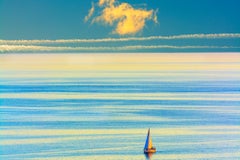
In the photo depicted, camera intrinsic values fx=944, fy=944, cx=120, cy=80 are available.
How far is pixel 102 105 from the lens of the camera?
64.9m

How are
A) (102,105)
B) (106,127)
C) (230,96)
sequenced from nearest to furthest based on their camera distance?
(106,127) < (102,105) < (230,96)

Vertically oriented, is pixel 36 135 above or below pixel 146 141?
above

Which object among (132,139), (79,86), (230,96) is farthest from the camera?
(79,86)

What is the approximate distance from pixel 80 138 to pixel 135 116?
10.7m

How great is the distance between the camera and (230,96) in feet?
242

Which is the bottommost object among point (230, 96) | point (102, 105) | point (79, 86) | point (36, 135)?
point (36, 135)

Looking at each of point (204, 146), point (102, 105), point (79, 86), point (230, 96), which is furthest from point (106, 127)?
point (79, 86)

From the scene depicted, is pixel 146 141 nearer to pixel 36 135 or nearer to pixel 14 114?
pixel 36 135

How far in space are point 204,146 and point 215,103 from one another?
76.5 feet

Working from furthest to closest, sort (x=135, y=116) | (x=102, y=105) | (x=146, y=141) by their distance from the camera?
(x=102, y=105) → (x=135, y=116) → (x=146, y=141)

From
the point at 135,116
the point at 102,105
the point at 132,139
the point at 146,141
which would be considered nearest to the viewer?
the point at 146,141

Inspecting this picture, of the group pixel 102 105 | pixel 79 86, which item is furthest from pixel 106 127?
pixel 79 86

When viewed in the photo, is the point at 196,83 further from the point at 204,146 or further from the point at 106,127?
the point at 204,146

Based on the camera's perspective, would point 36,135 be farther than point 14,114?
No
